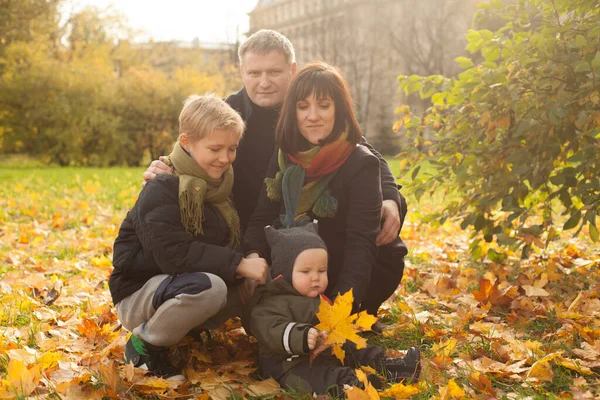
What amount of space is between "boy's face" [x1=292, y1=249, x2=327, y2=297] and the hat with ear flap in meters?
0.02

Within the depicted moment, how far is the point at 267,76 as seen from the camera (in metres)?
3.26

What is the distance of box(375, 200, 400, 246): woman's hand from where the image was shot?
9.55 ft

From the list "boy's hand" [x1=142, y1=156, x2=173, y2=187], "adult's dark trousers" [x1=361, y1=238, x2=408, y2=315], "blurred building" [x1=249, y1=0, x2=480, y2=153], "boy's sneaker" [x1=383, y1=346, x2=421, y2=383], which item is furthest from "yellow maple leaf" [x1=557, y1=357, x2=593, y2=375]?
"blurred building" [x1=249, y1=0, x2=480, y2=153]

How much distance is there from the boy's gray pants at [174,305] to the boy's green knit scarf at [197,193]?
23cm

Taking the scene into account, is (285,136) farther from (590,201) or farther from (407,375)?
(590,201)

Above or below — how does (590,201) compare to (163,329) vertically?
above

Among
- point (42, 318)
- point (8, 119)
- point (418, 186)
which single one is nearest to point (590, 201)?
point (418, 186)

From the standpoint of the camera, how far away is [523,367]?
2457 mm

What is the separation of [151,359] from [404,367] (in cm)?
105

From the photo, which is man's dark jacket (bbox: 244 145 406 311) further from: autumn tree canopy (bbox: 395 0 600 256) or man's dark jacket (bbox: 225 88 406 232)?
autumn tree canopy (bbox: 395 0 600 256)

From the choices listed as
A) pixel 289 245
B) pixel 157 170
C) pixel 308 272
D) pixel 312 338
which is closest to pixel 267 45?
pixel 157 170

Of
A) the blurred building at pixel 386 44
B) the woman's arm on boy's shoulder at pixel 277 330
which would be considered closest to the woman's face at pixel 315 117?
the woman's arm on boy's shoulder at pixel 277 330

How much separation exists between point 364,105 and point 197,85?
15.9 meters

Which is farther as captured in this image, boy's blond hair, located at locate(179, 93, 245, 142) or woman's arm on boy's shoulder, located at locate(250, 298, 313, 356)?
boy's blond hair, located at locate(179, 93, 245, 142)
